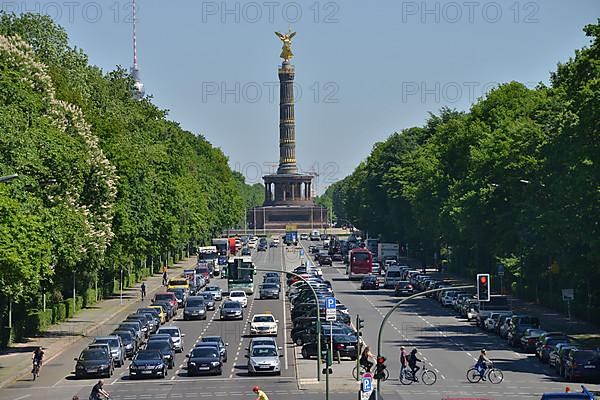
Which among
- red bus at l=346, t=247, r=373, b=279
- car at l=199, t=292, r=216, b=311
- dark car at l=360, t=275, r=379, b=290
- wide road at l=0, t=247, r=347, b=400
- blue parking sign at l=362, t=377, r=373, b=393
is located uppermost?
red bus at l=346, t=247, r=373, b=279

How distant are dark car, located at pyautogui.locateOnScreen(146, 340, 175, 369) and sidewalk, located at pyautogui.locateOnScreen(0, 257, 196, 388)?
17.3ft

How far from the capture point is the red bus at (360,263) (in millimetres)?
130750

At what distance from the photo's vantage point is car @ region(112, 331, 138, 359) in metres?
67.5

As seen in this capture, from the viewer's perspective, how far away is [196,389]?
2135 inches

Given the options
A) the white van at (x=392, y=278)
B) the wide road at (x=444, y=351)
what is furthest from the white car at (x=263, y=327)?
the white van at (x=392, y=278)

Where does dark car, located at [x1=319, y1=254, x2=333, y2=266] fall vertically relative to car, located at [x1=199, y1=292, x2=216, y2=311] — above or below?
above

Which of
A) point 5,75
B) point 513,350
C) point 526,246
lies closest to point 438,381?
point 513,350

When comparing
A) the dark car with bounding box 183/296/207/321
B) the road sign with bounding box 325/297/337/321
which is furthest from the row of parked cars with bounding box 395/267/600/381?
the dark car with bounding box 183/296/207/321

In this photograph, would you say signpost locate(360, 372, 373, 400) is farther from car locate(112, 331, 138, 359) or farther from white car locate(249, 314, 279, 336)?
white car locate(249, 314, 279, 336)

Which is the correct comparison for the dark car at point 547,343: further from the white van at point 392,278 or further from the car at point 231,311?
the white van at point 392,278

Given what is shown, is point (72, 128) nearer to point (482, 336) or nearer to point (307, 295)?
point (307, 295)

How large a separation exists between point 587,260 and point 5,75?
3089cm

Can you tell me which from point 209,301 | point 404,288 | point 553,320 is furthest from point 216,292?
point 553,320

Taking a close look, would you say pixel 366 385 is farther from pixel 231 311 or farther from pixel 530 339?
pixel 231 311
